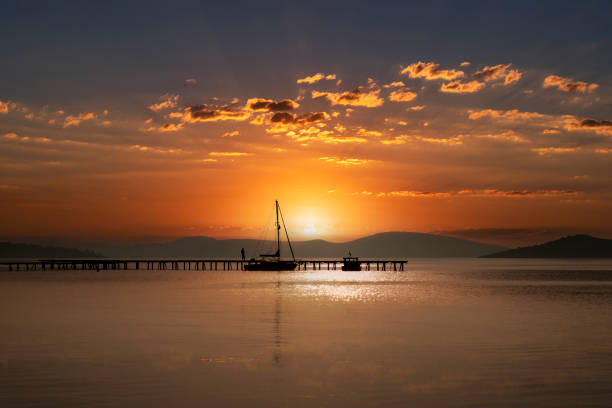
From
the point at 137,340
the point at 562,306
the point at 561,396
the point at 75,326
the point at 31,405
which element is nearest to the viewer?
the point at 31,405

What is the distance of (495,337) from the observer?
3341cm

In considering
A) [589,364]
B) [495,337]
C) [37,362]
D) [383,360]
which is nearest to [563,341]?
[495,337]

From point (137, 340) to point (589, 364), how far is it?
2201 cm

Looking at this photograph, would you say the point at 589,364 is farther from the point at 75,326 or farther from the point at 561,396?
the point at 75,326

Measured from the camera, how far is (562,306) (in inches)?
2132

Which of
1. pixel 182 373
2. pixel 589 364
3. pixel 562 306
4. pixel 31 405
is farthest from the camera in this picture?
pixel 562 306

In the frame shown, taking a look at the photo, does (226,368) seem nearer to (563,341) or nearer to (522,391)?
(522,391)

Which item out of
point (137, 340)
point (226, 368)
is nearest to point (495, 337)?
point (226, 368)

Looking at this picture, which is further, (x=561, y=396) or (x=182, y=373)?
(x=182, y=373)

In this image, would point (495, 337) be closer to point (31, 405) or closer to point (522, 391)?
point (522, 391)

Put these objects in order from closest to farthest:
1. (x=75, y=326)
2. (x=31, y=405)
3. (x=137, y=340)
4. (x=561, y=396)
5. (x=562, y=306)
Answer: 1. (x=31, y=405)
2. (x=561, y=396)
3. (x=137, y=340)
4. (x=75, y=326)
5. (x=562, y=306)

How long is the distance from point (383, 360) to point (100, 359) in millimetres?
12405

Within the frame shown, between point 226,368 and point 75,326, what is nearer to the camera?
point 226,368

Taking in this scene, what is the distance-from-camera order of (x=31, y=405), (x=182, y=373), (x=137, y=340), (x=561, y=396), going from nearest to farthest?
(x=31, y=405), (x=561, y=396), (x=182, y=373), (x=137, y=340)
